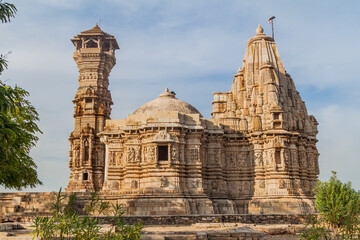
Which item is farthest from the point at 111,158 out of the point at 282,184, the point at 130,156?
the point at 282,184

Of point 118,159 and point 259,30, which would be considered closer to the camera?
point 118,159

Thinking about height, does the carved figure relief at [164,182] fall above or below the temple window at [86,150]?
below

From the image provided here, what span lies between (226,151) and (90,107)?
17901 millimetres

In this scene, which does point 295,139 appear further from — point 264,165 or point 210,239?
point 210,239

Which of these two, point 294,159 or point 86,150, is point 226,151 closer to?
point 294,159

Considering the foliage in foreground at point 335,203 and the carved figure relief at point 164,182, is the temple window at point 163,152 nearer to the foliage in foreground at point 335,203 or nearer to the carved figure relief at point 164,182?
the carved figure relief at point 164,182

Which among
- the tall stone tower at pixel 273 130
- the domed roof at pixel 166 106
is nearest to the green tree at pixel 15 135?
the domed roof at pixel 166 106

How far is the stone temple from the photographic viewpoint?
26547mm

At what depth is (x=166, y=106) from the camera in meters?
30.5

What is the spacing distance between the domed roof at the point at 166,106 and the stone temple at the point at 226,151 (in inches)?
3.5

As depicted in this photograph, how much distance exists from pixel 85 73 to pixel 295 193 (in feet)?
88.0

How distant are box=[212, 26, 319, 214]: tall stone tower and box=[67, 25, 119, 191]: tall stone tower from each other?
49.5ft

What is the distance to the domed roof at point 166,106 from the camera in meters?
30.5

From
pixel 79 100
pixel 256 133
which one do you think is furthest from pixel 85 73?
pixel 256 133
